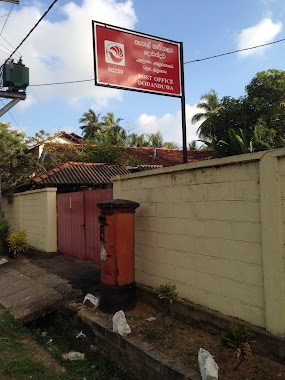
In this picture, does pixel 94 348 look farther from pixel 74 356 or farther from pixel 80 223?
pixel 80 223

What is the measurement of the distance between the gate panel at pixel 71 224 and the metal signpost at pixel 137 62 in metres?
3.11

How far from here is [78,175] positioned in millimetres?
13258

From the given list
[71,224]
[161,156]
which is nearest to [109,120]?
[161,156]

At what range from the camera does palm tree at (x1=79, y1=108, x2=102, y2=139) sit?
4359 cm

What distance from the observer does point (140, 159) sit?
19078 mm

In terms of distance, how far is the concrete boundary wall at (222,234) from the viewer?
3393mm

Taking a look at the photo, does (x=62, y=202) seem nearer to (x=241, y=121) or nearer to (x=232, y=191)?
(x=232, y=191)

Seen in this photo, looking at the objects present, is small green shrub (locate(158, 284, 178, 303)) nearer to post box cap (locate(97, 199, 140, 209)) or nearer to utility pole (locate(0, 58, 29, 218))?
post box cap (locate(97, 199, 140, 209))

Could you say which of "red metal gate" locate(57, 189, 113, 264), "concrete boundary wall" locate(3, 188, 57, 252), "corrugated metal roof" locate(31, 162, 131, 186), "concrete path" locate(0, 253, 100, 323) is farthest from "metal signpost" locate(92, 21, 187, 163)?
"corrugated metal roof" locate(31, 162, 131, 186)

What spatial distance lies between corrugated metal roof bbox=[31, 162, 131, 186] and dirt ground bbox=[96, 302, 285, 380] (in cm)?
756

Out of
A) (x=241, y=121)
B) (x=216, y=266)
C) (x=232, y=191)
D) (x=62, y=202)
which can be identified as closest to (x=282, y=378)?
(x=216, y=266)

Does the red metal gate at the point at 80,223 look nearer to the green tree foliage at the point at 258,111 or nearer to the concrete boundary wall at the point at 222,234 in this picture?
the concrete boundary wall at the point at 222,234

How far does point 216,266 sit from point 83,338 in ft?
6.84

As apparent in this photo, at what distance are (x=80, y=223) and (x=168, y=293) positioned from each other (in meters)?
4.59
